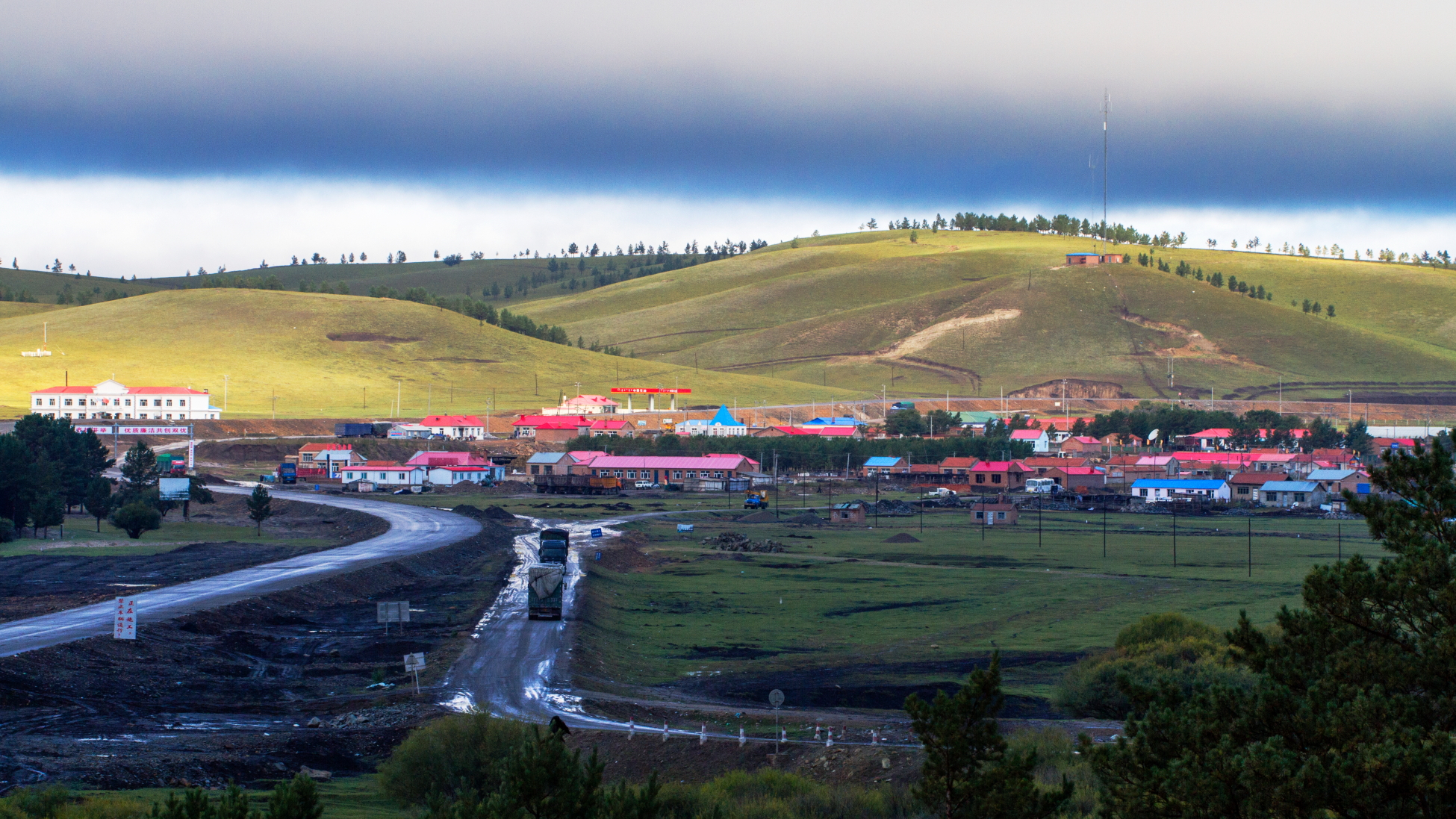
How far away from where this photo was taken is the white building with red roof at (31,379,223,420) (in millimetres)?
154250

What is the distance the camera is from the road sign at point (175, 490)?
84.7 m

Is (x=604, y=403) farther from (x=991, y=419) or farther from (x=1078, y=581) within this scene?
(x=1078, y=581)

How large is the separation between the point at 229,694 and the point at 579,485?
82881 millimetres

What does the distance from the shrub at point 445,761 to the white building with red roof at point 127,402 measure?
146 metres

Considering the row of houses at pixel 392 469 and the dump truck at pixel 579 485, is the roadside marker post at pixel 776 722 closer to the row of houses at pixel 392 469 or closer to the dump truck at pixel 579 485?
the dump truck at pixel 579 485

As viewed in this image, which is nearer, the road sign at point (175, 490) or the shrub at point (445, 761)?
the shrub at point (445, 761)

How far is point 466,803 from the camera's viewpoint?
12148mm

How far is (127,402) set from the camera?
15725 centimetres

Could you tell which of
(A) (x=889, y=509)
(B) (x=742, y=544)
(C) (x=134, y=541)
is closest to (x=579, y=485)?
(A) (x=889, y=509)

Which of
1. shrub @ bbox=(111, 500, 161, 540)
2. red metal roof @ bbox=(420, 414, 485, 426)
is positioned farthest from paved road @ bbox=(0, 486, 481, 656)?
red metal roof @ bbox=(420, 414, 485, 426)

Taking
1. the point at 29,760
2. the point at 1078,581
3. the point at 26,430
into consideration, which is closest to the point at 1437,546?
the point at 29,760

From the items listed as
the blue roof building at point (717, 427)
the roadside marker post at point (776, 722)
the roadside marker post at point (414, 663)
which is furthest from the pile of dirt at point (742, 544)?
the blue roof building at point (717, 427)

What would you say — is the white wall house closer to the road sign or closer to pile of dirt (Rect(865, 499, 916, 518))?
the road sign

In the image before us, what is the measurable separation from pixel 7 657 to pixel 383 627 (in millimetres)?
13262
